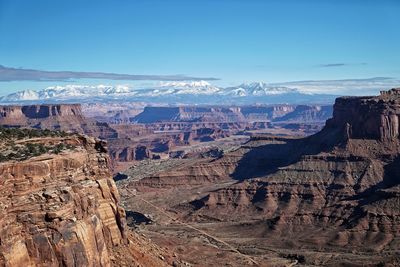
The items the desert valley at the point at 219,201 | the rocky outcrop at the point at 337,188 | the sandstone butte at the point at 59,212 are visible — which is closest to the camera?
the sandstone butte at the point at 59,212

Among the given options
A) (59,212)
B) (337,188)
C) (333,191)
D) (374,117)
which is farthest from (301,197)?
(59,212)

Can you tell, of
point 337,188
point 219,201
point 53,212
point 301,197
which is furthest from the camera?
point 219,201

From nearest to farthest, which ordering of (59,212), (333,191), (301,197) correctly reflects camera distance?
(59,212) < (333,191) < (301,197)

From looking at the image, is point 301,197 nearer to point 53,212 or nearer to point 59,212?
point 59,212

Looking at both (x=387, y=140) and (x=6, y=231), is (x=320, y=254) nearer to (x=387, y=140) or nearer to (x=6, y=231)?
(x=387, y=140)

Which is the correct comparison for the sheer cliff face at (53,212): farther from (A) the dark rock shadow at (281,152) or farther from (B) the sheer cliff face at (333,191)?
(A) the dark rock shadow at (281,152)

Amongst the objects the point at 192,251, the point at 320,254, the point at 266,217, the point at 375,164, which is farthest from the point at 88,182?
the point at 375,164

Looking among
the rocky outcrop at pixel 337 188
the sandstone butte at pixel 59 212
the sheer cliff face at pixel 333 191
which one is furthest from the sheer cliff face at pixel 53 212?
the rocky outcrop at pixel 337 188
